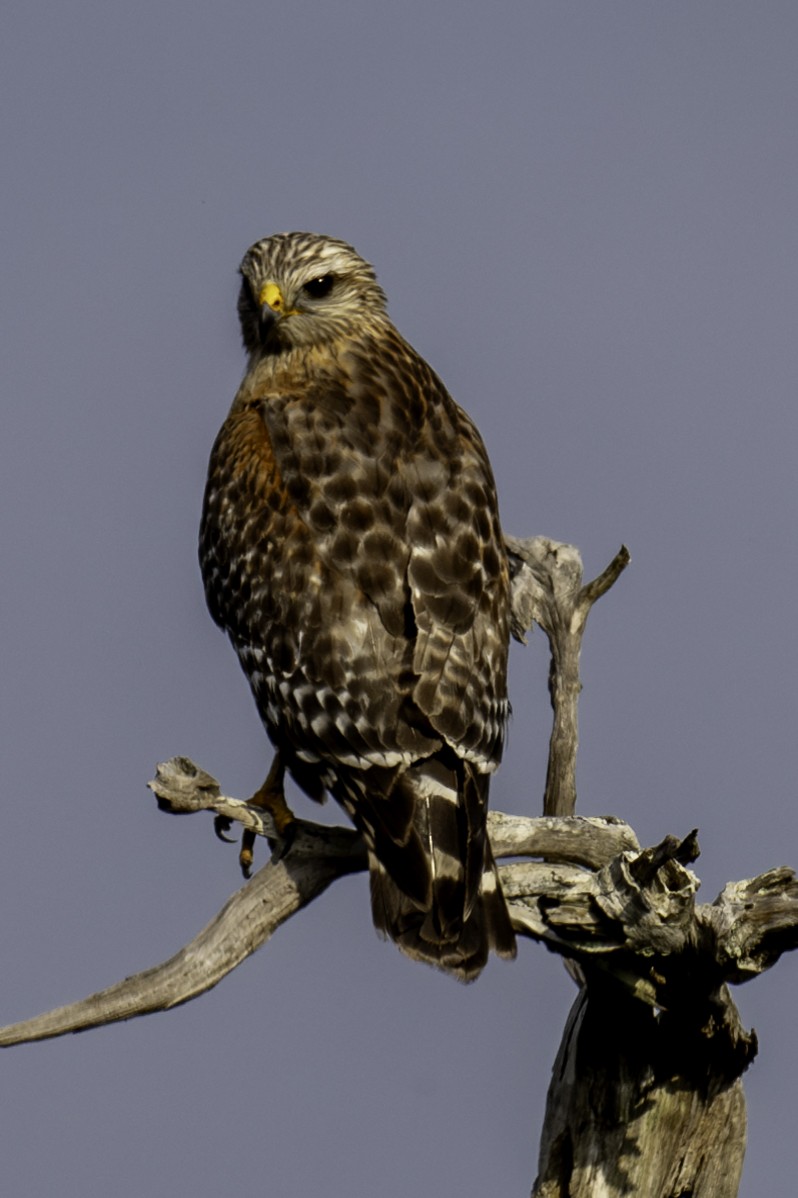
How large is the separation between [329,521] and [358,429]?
0.60m

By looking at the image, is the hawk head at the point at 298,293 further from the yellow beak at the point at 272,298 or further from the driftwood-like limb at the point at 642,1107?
the driftwood-like limb at the point at 642,1107

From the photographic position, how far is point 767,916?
6.55m

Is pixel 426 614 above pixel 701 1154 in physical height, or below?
above

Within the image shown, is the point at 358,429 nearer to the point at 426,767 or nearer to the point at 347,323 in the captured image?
the point at 347,323

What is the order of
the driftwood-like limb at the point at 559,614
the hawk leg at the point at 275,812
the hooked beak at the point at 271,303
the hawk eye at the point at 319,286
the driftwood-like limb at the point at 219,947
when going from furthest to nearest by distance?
the hawk eye at the point at 319,286, the hooked beak at the point at 271,303, the driftwood-like limb at the point at 559,614, the hawk leg at the point at 275,812, the driftwood-like limb at the point at 219,947

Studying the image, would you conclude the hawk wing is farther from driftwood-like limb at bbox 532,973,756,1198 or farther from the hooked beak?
driftwood-like limb at bbox 532,973,756,1198

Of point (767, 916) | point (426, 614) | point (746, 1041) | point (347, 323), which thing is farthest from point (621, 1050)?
point (347, 323)

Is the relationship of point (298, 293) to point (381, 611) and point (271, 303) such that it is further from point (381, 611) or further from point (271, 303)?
point (381, 611)

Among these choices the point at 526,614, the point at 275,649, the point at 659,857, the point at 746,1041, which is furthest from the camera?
the point at 526,614

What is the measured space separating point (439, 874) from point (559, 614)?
7.05 feet

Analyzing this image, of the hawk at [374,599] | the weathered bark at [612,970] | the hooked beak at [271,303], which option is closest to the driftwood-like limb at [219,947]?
the weathered bark at [612,970]

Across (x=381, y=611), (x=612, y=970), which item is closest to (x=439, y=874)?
(x=612, y=970)

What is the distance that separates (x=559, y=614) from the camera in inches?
344

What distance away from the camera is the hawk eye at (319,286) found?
29.5 feet
